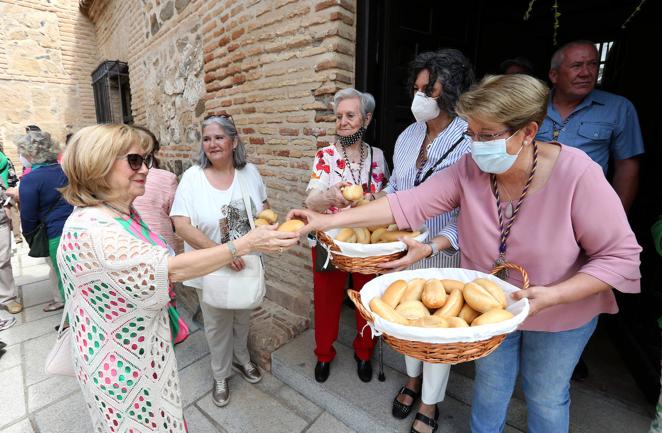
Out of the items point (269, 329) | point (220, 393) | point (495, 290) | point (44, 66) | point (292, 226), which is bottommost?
point (220, 393)

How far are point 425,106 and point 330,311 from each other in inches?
59.7

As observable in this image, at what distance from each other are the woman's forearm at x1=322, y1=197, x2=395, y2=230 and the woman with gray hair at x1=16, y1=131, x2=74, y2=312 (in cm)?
341

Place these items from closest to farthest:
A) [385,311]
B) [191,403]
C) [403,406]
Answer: [385,311] → [403,406] → [191,403]

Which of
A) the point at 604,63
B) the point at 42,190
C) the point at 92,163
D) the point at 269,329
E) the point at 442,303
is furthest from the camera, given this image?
the point at 604,63

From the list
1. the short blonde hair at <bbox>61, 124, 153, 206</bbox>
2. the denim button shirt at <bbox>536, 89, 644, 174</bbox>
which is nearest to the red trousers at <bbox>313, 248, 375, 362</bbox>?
the short blonde hair at <bbox>61, 124, 153, 206</bbox>

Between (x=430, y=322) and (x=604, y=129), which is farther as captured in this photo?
(x=604, y=129)

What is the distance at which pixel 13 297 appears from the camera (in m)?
4.35

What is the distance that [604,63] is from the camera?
3.78 meters

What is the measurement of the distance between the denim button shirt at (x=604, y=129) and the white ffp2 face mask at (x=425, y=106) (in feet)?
3.72

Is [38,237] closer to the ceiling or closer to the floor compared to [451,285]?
closer to the floor

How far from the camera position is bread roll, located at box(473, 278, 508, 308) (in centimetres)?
116

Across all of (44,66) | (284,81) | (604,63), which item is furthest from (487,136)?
(44,66)

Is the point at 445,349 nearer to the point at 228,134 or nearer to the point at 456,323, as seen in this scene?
the point at 456,323

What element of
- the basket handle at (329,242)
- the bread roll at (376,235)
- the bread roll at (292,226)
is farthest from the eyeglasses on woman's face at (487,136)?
the bread roll at (292,226)
